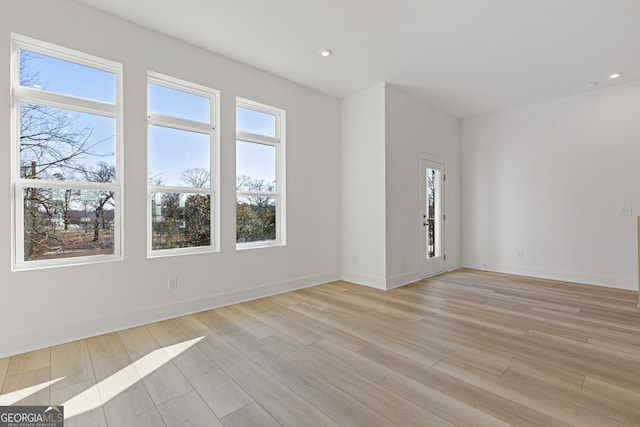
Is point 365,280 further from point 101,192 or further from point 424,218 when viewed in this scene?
point 101,192

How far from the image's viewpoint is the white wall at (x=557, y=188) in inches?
176

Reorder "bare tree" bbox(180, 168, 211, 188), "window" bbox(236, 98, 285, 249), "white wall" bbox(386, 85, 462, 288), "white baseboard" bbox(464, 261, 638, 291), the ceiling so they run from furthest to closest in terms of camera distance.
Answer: "white wall" bbox(386, 85, 462, 288) < "white baseboard" bbox(464, 261, 638, 291) < "window" bbox(236, 98, 285, 249) < "bare tree" bbox(180, 168, 211, 188) < the ceiling

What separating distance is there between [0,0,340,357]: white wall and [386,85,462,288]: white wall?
42.3 inches

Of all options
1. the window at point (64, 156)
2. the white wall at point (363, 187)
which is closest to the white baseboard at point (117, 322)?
the window at point (64, 156)

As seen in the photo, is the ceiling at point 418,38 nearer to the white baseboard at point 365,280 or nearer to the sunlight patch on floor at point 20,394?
the white baseboard at point 365,280

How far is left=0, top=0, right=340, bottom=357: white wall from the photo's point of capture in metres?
2.48

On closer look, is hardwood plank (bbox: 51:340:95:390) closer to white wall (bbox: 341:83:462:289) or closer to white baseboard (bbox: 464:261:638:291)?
white wall (bbox: 341:83:462:289)

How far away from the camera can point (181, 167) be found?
138 inches

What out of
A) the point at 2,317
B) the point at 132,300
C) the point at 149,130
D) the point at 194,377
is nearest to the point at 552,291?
the point at 194,377

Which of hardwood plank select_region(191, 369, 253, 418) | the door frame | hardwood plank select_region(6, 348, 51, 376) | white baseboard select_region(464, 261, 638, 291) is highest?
the door frame

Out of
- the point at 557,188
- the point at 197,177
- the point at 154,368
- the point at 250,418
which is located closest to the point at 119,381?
the point at 154,368

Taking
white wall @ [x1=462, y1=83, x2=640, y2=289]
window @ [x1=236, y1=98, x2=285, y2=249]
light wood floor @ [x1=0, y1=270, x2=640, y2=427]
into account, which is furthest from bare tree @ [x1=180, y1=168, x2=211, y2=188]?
white wall @ [x1=462, y1=83, x2=640, y2=289]

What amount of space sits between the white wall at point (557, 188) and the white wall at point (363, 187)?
266 cm

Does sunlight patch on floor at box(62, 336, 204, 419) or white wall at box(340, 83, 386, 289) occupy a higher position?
white wall at box(340, 83, 386, 289)
